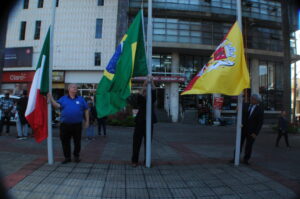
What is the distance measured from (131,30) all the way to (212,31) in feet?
64.8

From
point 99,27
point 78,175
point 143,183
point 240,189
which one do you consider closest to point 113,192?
point 143,183

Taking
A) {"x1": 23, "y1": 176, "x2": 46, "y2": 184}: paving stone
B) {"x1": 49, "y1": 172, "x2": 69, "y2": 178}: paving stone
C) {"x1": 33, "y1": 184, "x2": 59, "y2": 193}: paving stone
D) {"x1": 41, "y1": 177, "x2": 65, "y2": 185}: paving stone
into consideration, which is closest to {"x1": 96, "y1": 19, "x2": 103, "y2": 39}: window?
{"x1": 49, "y1": 172, "x2": 69, "y2": 178}: paving stone

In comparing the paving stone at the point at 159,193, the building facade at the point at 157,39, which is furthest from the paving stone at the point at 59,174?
the building facade at the point at 157,39

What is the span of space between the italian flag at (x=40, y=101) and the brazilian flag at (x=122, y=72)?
4.65 feet

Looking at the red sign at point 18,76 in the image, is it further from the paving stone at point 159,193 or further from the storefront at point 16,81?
the paving stone at point 159,193

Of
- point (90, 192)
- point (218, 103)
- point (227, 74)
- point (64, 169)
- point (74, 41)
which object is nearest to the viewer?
point (90, 192)

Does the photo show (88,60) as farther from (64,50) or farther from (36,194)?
(36,194)

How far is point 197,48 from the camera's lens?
2191 cm

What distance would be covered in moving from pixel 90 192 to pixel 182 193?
5.21 feet

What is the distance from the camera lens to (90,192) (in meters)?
3.70

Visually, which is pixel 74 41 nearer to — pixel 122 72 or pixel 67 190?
pixel 122 72

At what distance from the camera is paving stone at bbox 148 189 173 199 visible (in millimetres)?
3674

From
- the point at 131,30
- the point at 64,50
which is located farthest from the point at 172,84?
the point at 131,30

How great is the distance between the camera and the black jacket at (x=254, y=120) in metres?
5.84
